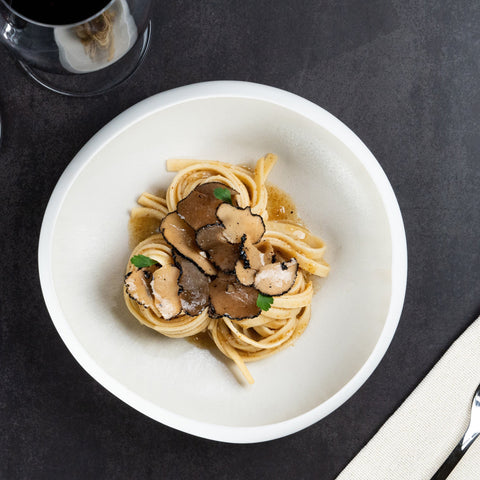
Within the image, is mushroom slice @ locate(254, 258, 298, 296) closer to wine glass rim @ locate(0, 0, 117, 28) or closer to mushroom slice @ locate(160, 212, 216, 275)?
mushroom slice @ locate(160, 212, 216, 275)

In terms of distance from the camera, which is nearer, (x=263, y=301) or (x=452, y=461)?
(x=263, y=301)

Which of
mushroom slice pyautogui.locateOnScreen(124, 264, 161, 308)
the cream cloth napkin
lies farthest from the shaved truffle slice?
the cream cloth napkin

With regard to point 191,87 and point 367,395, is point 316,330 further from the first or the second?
point 191,87

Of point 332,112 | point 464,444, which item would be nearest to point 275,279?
point 332,112

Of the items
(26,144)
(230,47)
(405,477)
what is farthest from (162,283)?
(405,477)

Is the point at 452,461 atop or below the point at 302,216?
below

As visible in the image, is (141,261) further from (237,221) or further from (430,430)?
(430,430)

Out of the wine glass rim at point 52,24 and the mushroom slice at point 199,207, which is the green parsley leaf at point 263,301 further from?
the wine glass rim at point 52,24
